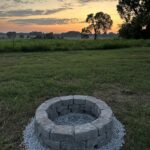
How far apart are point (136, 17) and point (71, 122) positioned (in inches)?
894

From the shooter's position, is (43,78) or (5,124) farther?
(43,78)

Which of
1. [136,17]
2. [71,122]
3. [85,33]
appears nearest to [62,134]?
[71,122]

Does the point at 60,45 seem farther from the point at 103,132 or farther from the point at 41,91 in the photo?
the point at 103,132

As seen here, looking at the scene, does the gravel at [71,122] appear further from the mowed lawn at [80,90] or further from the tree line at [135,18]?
the tree line at [135,18]

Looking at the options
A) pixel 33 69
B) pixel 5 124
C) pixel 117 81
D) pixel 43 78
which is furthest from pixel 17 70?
pixel 5 124

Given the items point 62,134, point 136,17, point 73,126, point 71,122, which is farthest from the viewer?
point 136,17

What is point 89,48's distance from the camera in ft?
45.2

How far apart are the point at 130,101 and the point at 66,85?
4.72ft

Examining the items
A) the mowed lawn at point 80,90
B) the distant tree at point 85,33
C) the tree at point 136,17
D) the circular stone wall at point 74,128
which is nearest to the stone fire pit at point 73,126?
the circular stone wall at point 74,128

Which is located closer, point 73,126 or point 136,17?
point 73,126

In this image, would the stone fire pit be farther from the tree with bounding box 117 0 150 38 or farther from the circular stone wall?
the tree with bounding box 117 0 150 38

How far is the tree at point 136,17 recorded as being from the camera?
2412cm

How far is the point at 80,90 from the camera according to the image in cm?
531

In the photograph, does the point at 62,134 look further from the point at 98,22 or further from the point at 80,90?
the point at 98,22
